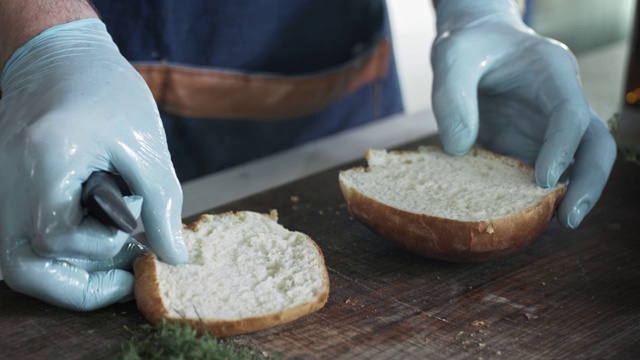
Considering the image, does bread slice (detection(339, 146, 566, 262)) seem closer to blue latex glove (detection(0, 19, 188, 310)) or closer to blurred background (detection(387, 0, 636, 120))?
blue latex glove (detection(0, 19, 188, 310))

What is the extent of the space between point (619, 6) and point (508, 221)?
5.56 metres

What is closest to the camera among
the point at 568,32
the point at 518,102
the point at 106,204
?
the point at 106,204

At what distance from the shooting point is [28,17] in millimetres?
2400

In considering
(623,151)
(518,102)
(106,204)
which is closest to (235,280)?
(106,204)

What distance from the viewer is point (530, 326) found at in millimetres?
2168

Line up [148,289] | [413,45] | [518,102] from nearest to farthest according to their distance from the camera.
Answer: [148,289] → [518,102] → [413,45]

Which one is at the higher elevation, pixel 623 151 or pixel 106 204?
pixel 106 204

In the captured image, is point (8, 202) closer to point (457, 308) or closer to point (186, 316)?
point (186, 316)

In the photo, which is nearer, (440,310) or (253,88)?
(440,310)

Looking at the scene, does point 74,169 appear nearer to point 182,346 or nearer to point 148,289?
point 148,289

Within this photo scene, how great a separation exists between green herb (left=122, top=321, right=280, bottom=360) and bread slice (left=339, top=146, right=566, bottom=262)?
65 cm

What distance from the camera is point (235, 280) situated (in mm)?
2250

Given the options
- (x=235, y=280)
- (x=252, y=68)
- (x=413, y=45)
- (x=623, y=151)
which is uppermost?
(x=252, y=68)

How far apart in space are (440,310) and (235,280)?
1.89 feet
